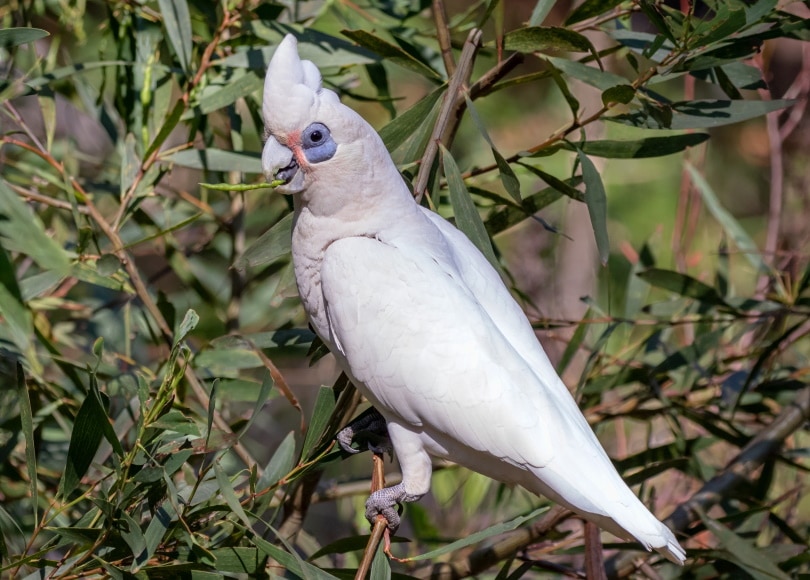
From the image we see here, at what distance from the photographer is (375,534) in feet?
2.86

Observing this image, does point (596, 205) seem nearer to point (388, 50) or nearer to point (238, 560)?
point (388, 50)

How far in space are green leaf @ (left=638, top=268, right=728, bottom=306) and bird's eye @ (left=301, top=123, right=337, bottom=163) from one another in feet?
1.82

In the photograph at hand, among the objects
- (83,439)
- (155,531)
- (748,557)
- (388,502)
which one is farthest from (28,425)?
(748,557)

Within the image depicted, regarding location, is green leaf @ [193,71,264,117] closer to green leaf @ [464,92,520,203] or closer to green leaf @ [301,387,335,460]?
green leaf @ [464,92,520,203]

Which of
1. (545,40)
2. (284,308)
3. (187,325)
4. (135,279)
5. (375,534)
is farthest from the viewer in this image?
(284,308)

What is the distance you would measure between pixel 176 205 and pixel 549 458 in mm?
870

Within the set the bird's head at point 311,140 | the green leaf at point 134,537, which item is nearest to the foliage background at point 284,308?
the green leaf at point 134,537

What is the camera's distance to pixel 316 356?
41.0 inches

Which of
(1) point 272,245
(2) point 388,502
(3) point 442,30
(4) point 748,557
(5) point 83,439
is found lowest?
(4) point 748,557

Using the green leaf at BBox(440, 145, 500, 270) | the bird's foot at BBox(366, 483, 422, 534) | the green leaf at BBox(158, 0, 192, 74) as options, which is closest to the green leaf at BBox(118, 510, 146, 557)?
the bird's foot at BBox(366, 483, 422, 534)

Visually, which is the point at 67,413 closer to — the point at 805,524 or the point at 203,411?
the point at 203,411

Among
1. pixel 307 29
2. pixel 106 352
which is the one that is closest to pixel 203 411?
pixel 106 352

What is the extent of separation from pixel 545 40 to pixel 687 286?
1.51 feet

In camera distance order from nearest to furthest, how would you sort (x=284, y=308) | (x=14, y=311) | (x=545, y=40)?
(x=14, y=311) → (x=545, y=40) → (x=284, y=308)
